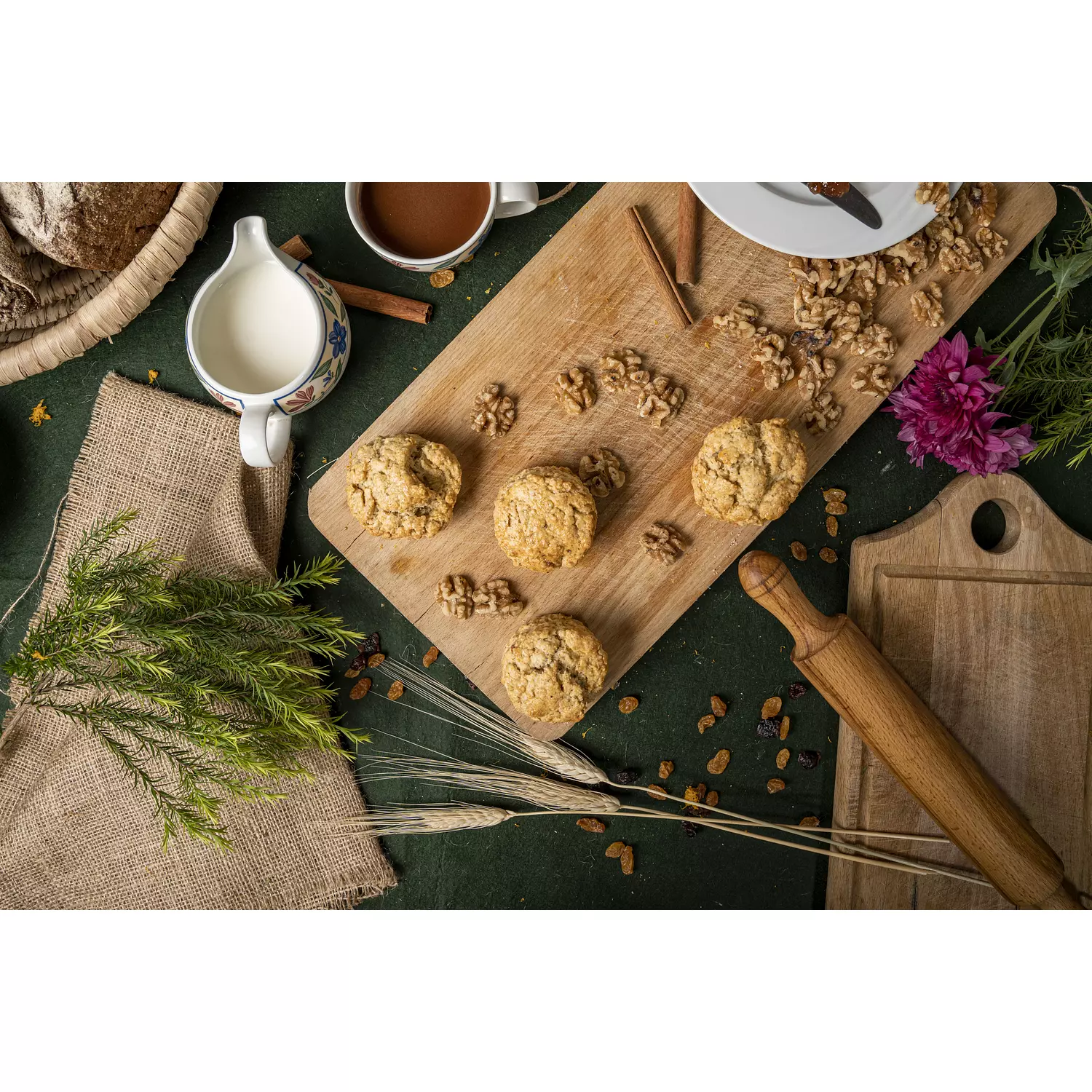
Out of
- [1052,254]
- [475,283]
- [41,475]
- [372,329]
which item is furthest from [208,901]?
[1052,254]

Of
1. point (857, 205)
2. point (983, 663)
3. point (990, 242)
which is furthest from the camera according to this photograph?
point (983, 663)

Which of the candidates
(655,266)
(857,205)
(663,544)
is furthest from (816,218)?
(663,544)

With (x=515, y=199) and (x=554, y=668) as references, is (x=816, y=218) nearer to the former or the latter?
(x=515, y=199)

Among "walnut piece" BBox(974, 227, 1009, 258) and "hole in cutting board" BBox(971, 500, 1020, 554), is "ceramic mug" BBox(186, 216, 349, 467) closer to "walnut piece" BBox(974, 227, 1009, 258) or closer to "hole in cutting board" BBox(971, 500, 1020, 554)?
"walnut piece" BBox(974, 227, 1009, 258)

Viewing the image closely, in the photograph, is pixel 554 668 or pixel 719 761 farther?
pixel 719 761

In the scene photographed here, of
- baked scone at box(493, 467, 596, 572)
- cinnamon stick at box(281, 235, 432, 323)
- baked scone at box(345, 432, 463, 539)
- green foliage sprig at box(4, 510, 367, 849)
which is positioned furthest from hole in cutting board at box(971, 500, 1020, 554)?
green foliage sprig at box(4, 510, 367, 849)

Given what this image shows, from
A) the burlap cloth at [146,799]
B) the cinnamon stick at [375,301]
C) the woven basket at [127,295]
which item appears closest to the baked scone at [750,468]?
the cinnamon stick at [375,301]

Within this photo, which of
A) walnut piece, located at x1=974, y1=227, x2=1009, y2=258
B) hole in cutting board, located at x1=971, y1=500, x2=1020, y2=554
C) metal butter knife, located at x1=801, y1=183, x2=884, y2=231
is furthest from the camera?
hole in cutting board, located at x1=971, y1=500, x2=1020, y2=554
